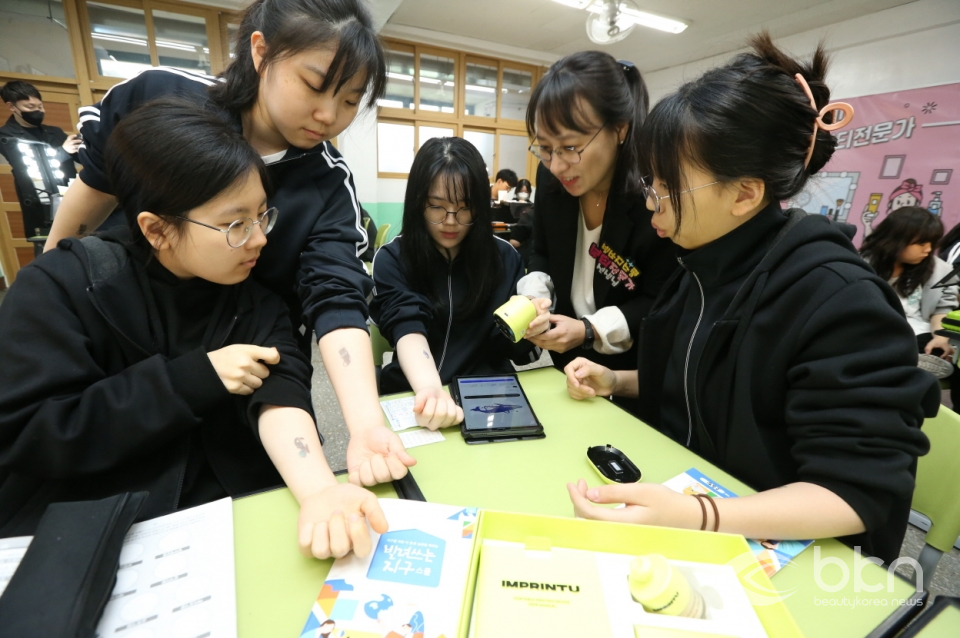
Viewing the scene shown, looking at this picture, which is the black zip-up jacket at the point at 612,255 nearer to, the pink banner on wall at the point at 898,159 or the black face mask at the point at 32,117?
the pink banner on wall at the point at 898,159

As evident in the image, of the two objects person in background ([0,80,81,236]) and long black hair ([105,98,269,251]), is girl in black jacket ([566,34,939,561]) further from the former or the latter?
person in background ([0,80,81,236])

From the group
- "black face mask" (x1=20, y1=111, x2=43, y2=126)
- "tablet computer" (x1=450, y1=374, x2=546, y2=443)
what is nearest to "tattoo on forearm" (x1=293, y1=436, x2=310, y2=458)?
"tablet computer" (x1=450, y1=374, x2=546, y2=443)

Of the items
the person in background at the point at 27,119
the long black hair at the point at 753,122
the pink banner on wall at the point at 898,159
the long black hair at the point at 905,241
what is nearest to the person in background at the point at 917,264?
the long black hair at the point at 905,241

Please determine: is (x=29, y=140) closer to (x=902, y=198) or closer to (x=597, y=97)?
(x=597, y=97)

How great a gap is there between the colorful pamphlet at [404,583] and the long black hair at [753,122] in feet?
2.47

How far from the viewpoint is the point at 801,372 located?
28.2 inches

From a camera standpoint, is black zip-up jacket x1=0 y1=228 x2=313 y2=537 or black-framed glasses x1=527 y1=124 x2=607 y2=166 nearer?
black zip-up jacket x1=0 y1=228 x2=313 y2=537

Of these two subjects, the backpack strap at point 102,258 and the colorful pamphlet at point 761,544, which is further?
the backpack strap at point 102,258

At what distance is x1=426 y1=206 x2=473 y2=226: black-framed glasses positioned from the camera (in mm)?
1430

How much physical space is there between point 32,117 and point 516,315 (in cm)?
486

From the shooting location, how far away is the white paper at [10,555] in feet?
1.75

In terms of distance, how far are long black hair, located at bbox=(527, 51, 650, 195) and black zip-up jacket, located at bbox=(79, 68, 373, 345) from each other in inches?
22.8

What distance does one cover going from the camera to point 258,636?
0.51 metres

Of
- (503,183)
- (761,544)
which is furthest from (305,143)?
(503,183)
